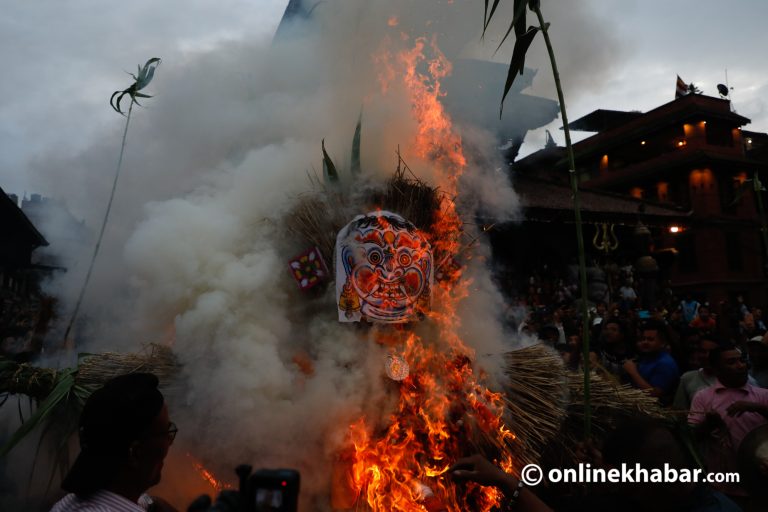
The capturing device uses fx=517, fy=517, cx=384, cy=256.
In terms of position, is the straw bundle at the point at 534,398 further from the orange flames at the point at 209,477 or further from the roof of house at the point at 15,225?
the roof of house at the point at 15,225

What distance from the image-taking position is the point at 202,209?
3150mm

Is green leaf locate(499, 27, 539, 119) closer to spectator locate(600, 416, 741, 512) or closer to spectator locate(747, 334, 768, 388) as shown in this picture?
spectator locate(600, 416, 741, 512)

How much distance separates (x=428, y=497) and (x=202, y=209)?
2.07 m

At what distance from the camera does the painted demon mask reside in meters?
2.89

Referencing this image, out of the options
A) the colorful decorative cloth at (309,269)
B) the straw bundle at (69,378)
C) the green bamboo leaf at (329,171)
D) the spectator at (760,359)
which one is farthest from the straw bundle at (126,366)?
the spectator at (760,359)

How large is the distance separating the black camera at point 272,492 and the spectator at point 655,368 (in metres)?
3.49

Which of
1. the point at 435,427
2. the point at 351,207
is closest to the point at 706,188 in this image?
the point at 351,207

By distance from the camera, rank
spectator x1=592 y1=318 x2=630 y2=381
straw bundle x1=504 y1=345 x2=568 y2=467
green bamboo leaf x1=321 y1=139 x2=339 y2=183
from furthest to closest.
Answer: spectator x1=592 y1=318 x2=630 y2=381 → green bamboo leaf x1=321 y1=139 x2=339 y2=183 → straw bundle x1=504 y1=345 x2=568 y2=467

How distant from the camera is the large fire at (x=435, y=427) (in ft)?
8.34

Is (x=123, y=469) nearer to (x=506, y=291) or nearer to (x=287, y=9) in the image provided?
(x=287, y=9)

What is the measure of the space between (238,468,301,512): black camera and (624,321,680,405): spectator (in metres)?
3.49

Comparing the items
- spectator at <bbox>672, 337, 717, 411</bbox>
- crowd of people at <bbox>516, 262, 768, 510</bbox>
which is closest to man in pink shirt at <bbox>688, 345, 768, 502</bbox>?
crowd of people at <bbox>516, 262, 768, 510</bbox>

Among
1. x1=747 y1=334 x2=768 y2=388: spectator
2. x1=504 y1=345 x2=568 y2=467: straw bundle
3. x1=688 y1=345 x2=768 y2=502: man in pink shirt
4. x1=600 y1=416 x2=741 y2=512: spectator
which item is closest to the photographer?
x1=600 y1=416 x2=741 y2=512: spectator

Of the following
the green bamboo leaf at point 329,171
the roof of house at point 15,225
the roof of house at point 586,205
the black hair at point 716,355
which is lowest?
the black hair at point 716,355
